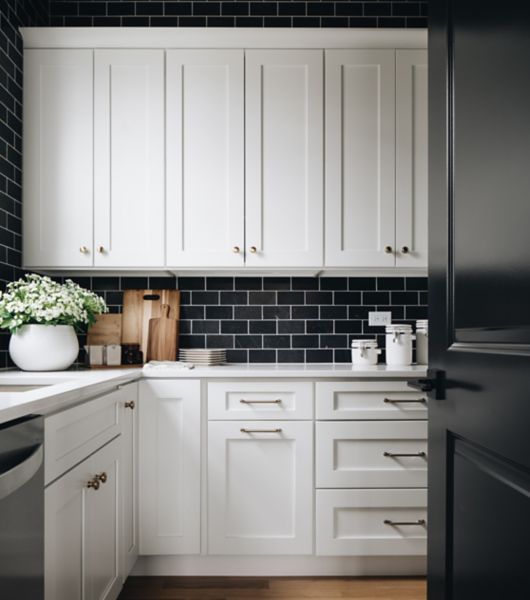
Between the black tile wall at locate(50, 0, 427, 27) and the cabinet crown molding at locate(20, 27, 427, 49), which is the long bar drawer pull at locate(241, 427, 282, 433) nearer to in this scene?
the cabinet crown molding at locate(20, 27, 427, 49)

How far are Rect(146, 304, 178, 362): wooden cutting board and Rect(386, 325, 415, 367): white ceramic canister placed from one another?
1.12m

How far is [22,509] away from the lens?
1.15 metres

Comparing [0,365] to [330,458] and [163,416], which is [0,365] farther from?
[330,458]

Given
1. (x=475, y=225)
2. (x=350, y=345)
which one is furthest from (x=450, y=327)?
(x=350, y=345)

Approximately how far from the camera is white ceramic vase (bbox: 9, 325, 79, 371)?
96.2 inches

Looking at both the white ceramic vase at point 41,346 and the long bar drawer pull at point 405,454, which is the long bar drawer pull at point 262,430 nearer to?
the long bar drawer pull at point 405,454

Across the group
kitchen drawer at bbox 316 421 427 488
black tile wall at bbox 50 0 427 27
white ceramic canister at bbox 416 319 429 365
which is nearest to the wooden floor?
kitchen drawer at bbox 316 421 427 488

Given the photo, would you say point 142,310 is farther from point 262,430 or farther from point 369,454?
point 369,454

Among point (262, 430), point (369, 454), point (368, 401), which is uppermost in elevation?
point (368, 401)

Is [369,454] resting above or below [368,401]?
below

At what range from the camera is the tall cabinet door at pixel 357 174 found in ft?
9.04

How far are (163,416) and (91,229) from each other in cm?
98

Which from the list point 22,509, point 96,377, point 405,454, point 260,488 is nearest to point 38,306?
point 96,377

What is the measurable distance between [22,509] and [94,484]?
635 mm
